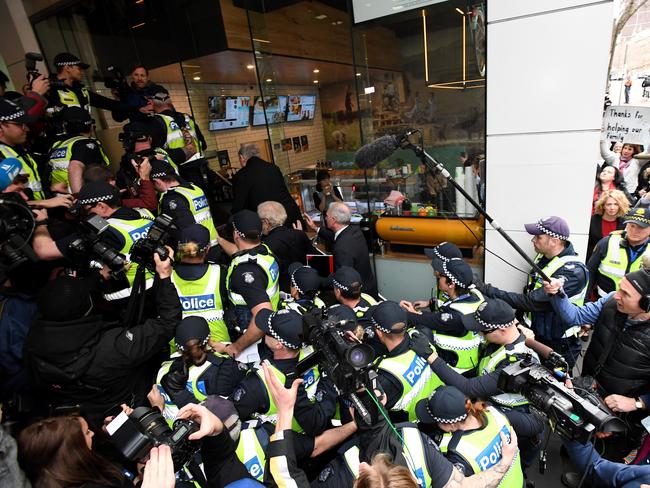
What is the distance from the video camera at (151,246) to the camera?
2.53m

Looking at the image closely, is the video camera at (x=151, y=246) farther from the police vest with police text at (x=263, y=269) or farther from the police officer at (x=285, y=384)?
the police officer at (x=285, y=384)

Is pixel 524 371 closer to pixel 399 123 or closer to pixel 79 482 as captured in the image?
pixel 79 482

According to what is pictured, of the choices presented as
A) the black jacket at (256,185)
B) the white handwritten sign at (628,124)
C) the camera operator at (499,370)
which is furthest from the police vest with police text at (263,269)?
the white handwritten sign at (628,124)

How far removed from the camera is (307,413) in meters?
2.23

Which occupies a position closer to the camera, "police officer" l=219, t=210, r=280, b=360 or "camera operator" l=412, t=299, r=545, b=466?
"camera operator" l=412, t=299, r=545, b=466

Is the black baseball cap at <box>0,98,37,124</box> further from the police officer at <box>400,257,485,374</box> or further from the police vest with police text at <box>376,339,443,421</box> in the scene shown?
the police officer at <box>400,257,485,374</box>

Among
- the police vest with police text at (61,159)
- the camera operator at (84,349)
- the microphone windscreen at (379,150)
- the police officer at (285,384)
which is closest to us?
the camera operator at (84,349)

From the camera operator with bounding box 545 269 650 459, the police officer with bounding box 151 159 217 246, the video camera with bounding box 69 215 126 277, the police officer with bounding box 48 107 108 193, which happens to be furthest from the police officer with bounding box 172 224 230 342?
the camera operator with bounding box 545 269 650 459

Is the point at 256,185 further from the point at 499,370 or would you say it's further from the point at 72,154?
the point at 499,370

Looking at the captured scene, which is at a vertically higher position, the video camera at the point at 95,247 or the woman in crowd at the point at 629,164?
the video camera at the point at 95,247

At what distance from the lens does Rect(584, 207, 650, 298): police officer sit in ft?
10.4

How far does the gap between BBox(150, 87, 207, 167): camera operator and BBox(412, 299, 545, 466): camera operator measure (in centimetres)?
399

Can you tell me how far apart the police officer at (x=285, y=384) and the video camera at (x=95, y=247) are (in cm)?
109

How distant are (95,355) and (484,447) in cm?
233
